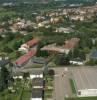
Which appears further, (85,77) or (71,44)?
(71,44)

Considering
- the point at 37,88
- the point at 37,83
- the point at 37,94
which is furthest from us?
the point at 37,83

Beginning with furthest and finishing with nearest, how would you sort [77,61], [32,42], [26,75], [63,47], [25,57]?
1. [32,42]
2. [63,47]
3. [25,57]
4. [77,61]
5. [26,75]

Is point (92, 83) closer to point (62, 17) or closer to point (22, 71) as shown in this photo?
point (22, 71)

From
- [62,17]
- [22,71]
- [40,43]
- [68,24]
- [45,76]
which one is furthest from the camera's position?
[62,17]

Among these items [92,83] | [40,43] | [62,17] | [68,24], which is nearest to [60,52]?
[40,43]

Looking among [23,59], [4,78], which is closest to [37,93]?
[4,78]

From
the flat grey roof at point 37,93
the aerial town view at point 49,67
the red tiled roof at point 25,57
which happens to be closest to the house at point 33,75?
the aerial town view at point 49,67

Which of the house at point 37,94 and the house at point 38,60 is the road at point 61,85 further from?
the house at point 38,60

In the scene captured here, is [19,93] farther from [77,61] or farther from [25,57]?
[25,57]

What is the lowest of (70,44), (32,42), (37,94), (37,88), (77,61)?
(32,42)
